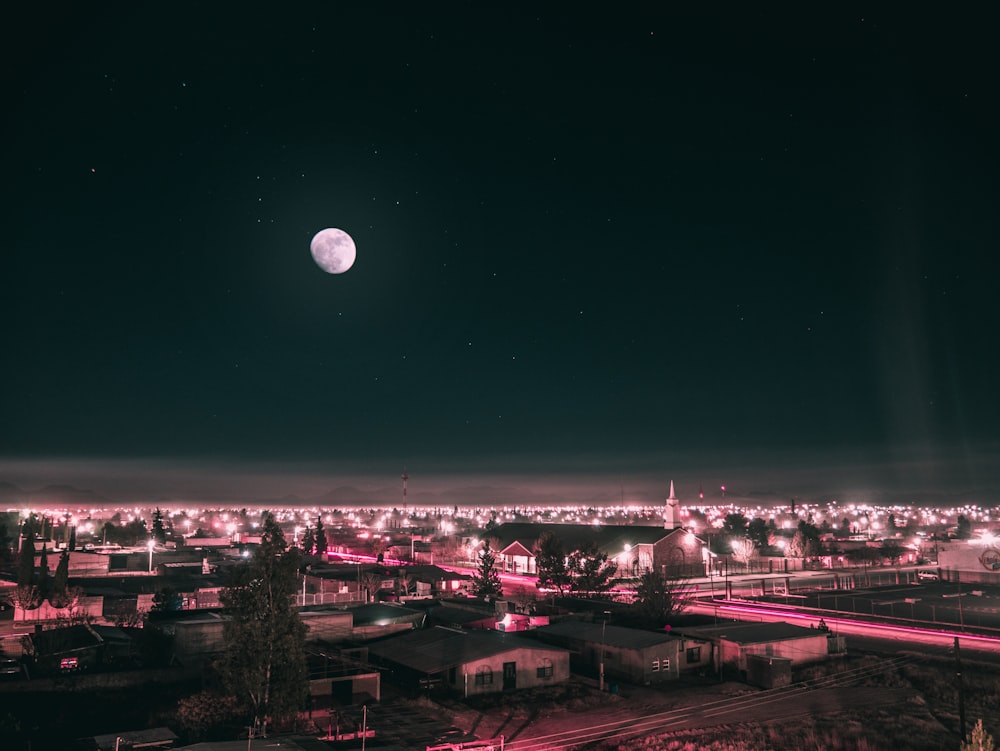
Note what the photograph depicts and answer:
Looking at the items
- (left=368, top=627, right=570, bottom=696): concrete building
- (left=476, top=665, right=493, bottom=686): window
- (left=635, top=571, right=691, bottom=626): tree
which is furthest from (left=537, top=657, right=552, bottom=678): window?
(left=635, top=571, right=691, bottom=626): tree

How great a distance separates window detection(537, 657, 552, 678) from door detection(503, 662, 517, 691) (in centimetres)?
135

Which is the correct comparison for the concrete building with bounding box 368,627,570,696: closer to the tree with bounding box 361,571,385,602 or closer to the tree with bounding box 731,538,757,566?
the tree with bounding box 361,571,385,602

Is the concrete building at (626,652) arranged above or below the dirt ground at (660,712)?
above

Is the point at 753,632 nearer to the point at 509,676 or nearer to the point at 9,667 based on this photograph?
the point at 509,676

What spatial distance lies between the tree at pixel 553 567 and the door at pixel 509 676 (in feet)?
102

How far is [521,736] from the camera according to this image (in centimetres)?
2531

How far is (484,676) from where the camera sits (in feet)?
102

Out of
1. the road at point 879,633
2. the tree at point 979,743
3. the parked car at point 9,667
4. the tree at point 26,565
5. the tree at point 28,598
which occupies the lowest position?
the road at point 879,633

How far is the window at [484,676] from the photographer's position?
30.8 metres

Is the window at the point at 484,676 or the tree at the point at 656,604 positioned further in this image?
the tree at the point at 656,604

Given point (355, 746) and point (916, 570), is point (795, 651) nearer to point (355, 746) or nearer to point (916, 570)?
point (355, 746)

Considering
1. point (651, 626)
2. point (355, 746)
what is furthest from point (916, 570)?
point (355, 746)

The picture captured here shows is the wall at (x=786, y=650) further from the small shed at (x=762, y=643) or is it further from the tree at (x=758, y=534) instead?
the tree at (x=758, y=534)

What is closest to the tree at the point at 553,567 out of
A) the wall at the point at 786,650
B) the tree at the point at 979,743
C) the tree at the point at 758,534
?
the wall at the point at 786,650
